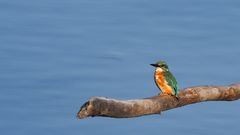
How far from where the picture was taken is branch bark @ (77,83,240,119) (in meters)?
4.75

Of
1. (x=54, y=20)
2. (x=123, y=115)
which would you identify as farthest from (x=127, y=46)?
(x=123, y=115)

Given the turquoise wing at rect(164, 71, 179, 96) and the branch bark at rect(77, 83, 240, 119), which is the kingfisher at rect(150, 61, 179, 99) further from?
the branch bark at rect(77, 83, 240, 119)

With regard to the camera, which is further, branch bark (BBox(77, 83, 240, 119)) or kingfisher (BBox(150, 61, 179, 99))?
kingfisher (BBox(150, 61, 179, 99))

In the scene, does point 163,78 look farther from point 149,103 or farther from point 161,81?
point 149,103

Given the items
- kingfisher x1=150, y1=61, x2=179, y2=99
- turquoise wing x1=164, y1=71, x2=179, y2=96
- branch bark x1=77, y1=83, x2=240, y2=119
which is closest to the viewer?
branch bark x1=77, y1=83, x2=240, y2=119

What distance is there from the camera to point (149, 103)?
17.3 ft

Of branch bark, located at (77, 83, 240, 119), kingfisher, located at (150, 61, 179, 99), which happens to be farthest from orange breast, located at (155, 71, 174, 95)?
branch bark, located at (77, 83, 240, 119)

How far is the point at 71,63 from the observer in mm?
8578

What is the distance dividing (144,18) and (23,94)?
7.55ft

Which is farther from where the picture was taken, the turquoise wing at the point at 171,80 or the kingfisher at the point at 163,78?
the kingfisher at the point at 163,78

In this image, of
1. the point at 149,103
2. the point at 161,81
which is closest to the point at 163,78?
the point at 161,81

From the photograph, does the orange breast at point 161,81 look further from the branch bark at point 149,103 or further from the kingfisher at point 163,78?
the branch bark at point 149,103

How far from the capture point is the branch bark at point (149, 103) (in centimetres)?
475

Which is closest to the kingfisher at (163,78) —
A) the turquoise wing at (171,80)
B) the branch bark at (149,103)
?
the turquoise wing at (171,80)
